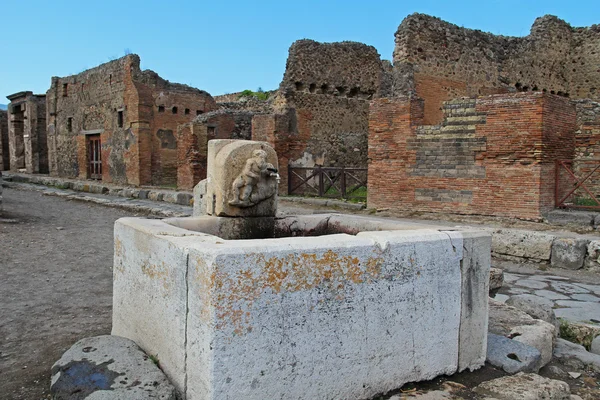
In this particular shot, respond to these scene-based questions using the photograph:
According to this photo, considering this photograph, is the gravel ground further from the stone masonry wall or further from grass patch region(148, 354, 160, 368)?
the stone masonry wall

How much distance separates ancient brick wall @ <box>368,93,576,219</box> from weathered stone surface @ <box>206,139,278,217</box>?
6995mm

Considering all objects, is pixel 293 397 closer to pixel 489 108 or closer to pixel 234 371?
pixel 234 371

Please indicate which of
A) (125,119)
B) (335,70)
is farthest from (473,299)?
(125,119)

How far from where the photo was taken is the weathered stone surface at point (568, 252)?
675cm

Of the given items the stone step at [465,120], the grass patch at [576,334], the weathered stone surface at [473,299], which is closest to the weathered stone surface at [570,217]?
the stone step at [465,120]

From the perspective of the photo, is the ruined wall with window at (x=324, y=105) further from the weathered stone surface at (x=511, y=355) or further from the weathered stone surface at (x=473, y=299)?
the weathered stone surface at (x=473, y=299)

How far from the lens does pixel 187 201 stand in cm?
1366

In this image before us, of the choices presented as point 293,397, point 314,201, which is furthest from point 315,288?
point 314,201

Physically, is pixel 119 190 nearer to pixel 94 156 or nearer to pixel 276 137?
pixel 94 156

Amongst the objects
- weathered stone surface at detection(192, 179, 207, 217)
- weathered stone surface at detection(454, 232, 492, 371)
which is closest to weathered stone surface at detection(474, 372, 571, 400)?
weathered stone surface at detection(454, 232, 492, 371)

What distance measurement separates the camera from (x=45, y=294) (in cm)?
490

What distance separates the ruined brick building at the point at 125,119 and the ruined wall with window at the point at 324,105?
451cm

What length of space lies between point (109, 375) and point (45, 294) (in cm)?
278

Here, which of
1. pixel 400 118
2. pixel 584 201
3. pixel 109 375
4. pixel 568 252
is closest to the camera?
pixel 109 375
